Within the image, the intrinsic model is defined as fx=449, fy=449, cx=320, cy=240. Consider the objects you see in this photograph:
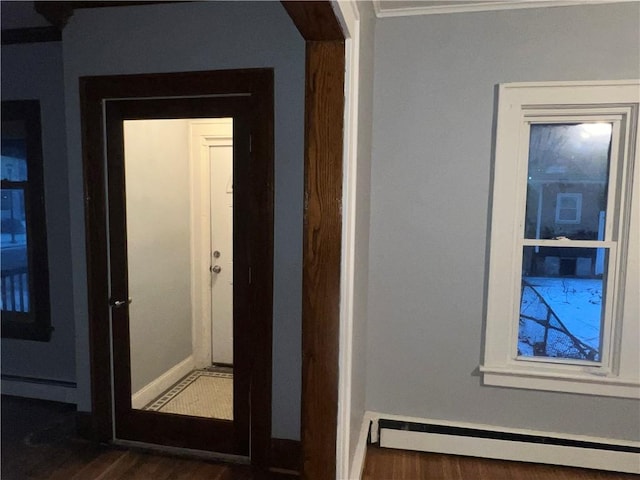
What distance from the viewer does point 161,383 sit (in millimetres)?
3051

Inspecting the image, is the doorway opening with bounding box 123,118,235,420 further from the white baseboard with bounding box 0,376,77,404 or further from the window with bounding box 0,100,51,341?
the window with bounding box 0,100,51,341

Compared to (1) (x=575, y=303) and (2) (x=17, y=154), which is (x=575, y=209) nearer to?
(1) (x=575, y=303)

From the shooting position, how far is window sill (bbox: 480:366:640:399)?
229 centimetres

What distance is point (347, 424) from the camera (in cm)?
172

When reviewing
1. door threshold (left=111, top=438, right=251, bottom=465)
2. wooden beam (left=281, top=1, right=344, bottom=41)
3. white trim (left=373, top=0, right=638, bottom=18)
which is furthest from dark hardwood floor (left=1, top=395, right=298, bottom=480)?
white trim (left=373, top=0, right=638, bottom=18)

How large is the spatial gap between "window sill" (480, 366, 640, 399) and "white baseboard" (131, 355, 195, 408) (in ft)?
6.77

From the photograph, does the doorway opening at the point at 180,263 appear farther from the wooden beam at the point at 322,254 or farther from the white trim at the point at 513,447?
the wooden beam at the point at 322,254

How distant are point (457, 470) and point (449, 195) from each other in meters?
Answer: 1.44

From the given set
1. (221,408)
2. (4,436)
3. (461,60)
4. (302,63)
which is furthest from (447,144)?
(4,436)

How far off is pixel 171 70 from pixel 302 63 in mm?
696

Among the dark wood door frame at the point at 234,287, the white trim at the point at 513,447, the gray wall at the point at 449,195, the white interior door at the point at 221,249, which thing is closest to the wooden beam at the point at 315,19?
the dark wood door frame at the point at 234,287

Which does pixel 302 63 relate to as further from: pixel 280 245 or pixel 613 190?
pixel 613 190

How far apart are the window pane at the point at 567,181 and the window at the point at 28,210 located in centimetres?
305

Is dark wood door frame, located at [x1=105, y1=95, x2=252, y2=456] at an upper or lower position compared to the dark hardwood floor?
upper
